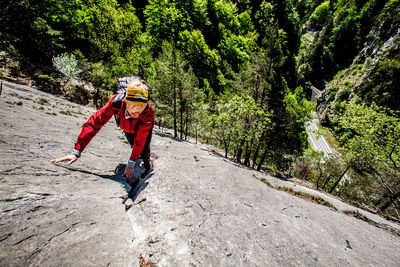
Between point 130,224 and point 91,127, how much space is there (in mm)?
2084

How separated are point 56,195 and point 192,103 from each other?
18.9m

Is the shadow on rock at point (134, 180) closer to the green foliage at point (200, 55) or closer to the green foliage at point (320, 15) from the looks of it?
the green foliage at point (200, 55)

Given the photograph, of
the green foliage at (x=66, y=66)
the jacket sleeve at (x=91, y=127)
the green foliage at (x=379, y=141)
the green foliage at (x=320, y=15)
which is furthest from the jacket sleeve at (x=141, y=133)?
the green foliage at (x=320, y=15)

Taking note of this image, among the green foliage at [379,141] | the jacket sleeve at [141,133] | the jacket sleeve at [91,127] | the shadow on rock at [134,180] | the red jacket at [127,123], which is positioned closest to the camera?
the jacket sleeve at [91,127]

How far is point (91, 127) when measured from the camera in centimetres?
305

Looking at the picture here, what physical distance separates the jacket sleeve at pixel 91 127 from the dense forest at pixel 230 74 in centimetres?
1107

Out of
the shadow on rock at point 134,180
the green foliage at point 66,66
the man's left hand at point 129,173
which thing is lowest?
the shadow on rock at point 134,180

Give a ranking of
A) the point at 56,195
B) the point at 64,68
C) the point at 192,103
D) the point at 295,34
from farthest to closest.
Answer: the point at 295,34
the point at 64,68
the point at 192,103
the point at 56,195

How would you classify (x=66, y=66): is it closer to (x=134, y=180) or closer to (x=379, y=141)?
(x=134, y=180)

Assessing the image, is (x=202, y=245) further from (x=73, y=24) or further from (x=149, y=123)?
(x=73, y=24)

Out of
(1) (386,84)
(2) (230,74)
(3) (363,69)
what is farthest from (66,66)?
(3) (363,69)

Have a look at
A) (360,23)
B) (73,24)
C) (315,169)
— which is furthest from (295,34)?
(73,24)

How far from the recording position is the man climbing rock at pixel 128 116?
2.78 m

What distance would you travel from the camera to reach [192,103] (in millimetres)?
20484
